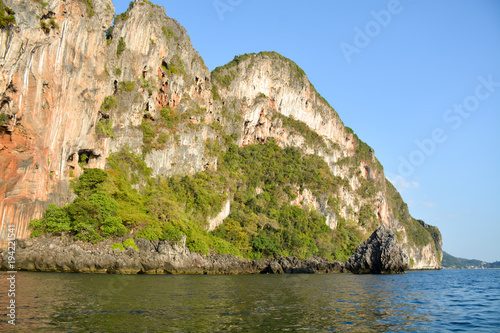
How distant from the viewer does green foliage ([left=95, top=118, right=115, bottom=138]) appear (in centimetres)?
5759

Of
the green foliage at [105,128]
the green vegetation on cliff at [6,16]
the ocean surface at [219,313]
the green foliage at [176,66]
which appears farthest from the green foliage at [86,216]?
the green foliage at [176,66]

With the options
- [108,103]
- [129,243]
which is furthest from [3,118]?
[108,103]

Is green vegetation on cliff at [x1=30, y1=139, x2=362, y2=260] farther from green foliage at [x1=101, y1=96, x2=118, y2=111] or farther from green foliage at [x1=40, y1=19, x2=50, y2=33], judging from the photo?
green foliage at [x1=40, y1=19, x2=50, y2=33]

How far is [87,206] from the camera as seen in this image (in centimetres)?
4606

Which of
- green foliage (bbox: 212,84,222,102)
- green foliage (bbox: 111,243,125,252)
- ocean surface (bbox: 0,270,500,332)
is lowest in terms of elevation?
ocean surface (bbox: 0,270,500,332)

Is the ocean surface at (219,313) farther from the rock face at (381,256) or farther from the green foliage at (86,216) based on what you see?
the rock face at (381,256)

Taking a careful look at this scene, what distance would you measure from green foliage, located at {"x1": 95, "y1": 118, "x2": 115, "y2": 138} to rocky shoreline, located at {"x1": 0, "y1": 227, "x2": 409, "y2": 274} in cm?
1838

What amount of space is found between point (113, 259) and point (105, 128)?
24429 millimetres

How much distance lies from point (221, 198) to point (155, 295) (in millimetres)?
58228

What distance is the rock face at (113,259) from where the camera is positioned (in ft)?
130

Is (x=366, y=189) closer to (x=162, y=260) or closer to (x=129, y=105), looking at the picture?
(x=129, y=105)

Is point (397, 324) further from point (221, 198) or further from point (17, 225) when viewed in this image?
point (221, 198)

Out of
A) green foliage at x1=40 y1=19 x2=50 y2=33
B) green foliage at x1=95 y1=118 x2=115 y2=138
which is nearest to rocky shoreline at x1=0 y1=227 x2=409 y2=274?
green foliage at x1=95 y1=118 x2=115 y2=138

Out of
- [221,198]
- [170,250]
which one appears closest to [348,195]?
[221,198]
